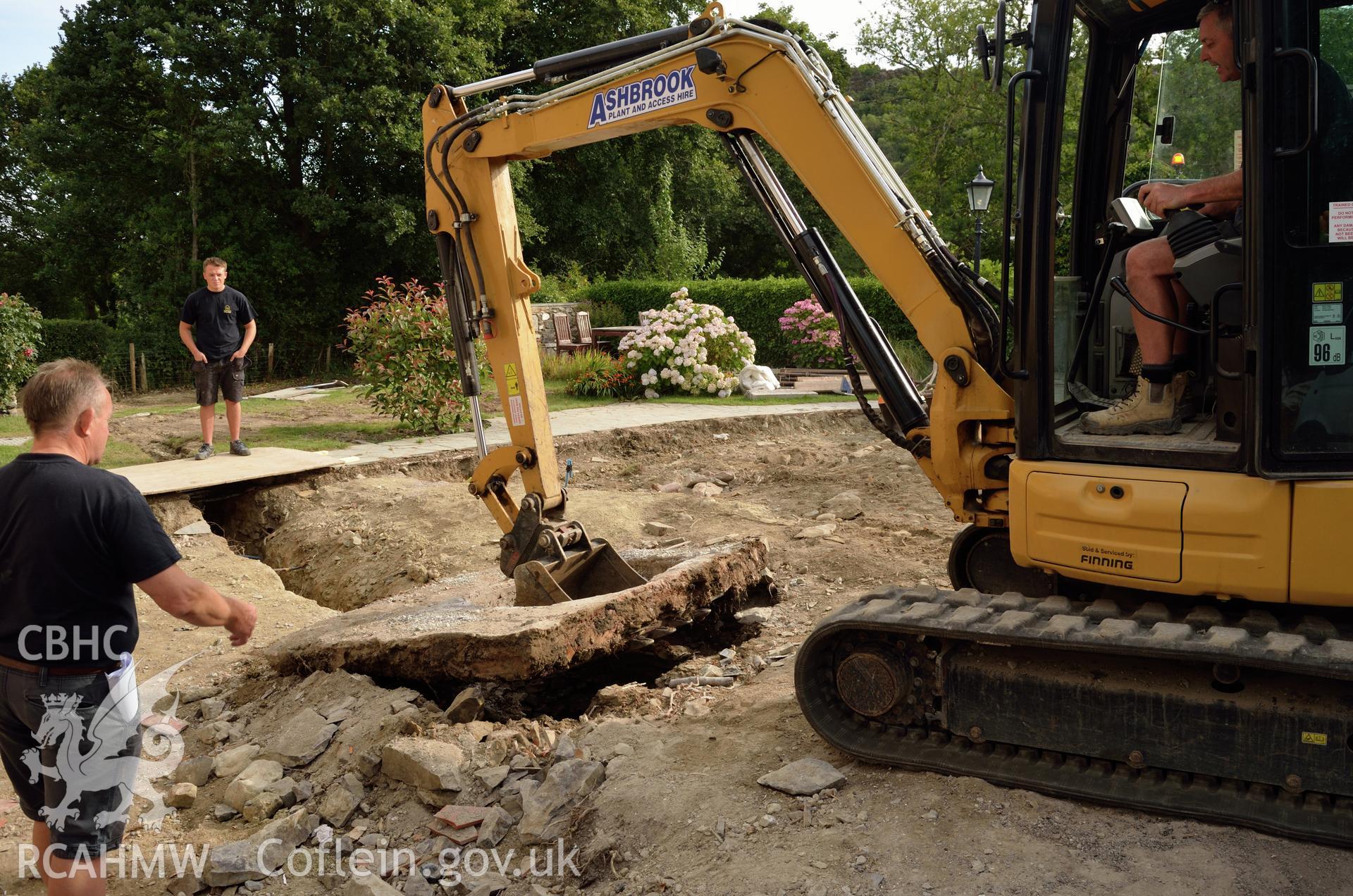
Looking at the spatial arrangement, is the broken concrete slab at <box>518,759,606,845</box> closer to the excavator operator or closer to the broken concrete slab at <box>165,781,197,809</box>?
the broken concrete slab at <box>165,781,197,809</box>

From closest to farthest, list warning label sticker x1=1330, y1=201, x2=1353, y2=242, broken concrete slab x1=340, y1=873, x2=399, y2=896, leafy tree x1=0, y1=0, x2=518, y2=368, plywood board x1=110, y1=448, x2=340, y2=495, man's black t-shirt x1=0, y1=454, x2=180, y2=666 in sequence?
man's black t-shirt x1=0, y1=454, x2=180, y2=666 → warning label sticker x1=1330, y1=201, x2=1353, y2=242 → broken concrete slab x1=340, y1=873, x2=399, y2=896 → plywood board x1=110, y1=448, x2=340, y2=495 → leafy tree x1=0, y1=0, x2=518, y2=368

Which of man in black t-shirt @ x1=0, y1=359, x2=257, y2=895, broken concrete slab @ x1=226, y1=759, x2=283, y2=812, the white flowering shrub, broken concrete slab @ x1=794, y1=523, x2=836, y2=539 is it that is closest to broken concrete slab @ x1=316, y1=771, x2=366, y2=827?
broken concrete slab @ x1=226, y1=759, x2=283, y2=812

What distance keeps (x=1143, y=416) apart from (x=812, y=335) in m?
15.3

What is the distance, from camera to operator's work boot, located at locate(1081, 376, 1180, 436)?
3.73 meters

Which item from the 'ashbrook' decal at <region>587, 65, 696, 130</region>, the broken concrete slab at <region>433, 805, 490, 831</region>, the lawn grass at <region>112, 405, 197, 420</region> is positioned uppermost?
the 'ashbrook' decal at <region>587, 65, 696, 130</region>

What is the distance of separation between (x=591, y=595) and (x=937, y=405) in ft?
7.77

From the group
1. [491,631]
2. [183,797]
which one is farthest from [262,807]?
[491,631]

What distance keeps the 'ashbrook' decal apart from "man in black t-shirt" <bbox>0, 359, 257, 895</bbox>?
114 inches

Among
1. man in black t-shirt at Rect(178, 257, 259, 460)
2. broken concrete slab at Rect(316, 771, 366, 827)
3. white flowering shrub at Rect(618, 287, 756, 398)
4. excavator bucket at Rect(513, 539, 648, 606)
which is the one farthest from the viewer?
white flowering shrub at Rect(618, 287, 756, 398)

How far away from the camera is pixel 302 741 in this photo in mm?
4715

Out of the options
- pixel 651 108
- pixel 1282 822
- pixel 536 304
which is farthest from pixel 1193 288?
pixel 536 304

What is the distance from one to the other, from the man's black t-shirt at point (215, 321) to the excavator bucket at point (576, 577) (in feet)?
18.5

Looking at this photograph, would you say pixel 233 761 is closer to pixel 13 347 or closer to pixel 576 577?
pixel 576 577

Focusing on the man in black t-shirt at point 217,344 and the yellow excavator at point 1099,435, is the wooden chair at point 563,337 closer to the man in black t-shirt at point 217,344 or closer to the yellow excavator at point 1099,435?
the man in black t-shirt at point 217,344
